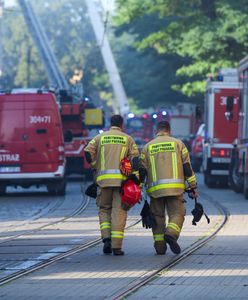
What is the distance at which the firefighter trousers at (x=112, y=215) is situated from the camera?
14.0 metres

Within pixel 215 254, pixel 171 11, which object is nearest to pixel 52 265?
pixel 215 254

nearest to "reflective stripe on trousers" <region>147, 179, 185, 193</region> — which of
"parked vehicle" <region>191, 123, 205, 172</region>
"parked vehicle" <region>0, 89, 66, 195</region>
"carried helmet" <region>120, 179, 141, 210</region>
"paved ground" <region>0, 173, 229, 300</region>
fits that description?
"carried helmet" <region>120, 179, 141, 210</region>

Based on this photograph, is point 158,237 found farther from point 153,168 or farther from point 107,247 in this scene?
point 153,168

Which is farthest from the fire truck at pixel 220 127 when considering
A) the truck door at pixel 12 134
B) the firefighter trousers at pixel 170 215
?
the firefighter trousers at pixel 170 215

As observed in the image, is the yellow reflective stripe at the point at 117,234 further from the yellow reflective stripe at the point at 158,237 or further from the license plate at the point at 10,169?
the license plate at the point at 10,169

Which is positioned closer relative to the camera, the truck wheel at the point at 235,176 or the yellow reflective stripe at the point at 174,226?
the yellow reflective stripe at the point at 174,226

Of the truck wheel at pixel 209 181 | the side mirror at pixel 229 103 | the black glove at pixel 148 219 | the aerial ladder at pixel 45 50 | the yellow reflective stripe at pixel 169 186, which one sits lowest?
the truck wheel at pixel 209 181

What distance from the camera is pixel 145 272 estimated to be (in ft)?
40.3

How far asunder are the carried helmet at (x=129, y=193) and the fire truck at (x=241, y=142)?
12.7 metres

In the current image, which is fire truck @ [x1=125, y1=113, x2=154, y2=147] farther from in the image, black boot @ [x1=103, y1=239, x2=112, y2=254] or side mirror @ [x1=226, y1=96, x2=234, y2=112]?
black boot @ [x1=103, y1=239, x2=112, y2=254]

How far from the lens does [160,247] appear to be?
1400cm

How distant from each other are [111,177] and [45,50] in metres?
38.6

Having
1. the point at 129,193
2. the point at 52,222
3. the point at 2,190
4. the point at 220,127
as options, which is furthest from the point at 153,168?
the point at 220,127

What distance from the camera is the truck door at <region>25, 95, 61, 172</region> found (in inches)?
1088
